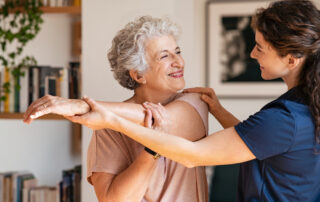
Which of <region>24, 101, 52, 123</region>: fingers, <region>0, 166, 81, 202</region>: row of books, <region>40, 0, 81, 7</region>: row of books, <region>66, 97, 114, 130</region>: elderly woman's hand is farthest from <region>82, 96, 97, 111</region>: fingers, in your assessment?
<region>0, 166, 81, 202</region>: row of books

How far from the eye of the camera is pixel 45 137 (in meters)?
3.30

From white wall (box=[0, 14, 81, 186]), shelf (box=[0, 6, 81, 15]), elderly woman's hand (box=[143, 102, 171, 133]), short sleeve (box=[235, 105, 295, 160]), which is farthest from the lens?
white wall (box=[0, 14, 81, 186])

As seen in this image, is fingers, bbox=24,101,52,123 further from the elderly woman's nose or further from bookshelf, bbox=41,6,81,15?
bookshelf, bbox=41,6,81,15

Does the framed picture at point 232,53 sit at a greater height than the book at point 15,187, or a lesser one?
greater

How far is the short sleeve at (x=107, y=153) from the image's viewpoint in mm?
Answer: 1707

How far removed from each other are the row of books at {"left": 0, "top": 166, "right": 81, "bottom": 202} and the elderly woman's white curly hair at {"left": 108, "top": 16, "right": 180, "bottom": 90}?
1232 mm

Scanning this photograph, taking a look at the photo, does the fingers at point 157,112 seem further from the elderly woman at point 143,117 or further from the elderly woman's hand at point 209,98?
the elderly woman's hand at point 209,98

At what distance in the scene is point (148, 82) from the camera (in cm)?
185

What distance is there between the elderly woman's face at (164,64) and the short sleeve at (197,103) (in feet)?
0.16

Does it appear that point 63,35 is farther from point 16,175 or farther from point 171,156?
point 171,156

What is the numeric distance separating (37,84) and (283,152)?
1755 mm

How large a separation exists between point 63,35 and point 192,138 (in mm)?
1868

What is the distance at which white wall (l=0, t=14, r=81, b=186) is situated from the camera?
3127 mm

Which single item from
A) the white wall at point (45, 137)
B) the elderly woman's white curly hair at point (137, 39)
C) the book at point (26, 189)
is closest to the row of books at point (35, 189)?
the book at point (26, 189)
